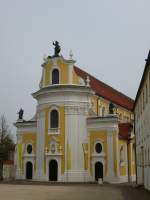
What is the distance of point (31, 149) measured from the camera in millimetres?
51656

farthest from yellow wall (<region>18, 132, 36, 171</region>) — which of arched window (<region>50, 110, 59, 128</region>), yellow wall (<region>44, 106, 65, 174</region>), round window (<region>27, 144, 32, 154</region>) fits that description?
arched window (<region>50, 110, 59, 128</region>)

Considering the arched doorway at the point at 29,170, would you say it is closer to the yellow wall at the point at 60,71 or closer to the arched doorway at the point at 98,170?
the arched doorway at the point at 98,170

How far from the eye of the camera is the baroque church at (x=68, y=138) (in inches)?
1871

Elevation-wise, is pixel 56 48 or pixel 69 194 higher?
pixel 56 48

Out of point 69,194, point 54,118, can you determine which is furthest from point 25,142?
point 69,194

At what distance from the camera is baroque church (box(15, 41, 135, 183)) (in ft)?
156

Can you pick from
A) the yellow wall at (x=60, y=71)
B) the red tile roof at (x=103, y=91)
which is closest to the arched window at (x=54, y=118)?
the yellow wall at (x=60, y=71)

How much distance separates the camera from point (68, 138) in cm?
4831

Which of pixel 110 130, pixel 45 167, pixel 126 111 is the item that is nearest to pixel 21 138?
pixel 45 167

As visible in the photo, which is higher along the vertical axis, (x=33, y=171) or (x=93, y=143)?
(x=93, y=143)

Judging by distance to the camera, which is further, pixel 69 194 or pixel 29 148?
pixel 29 148

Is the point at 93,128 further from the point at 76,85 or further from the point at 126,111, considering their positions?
the point at 126,111

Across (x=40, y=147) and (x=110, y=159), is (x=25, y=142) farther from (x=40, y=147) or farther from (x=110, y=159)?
(x=110, y=159)

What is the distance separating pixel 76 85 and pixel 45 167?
11136mm
